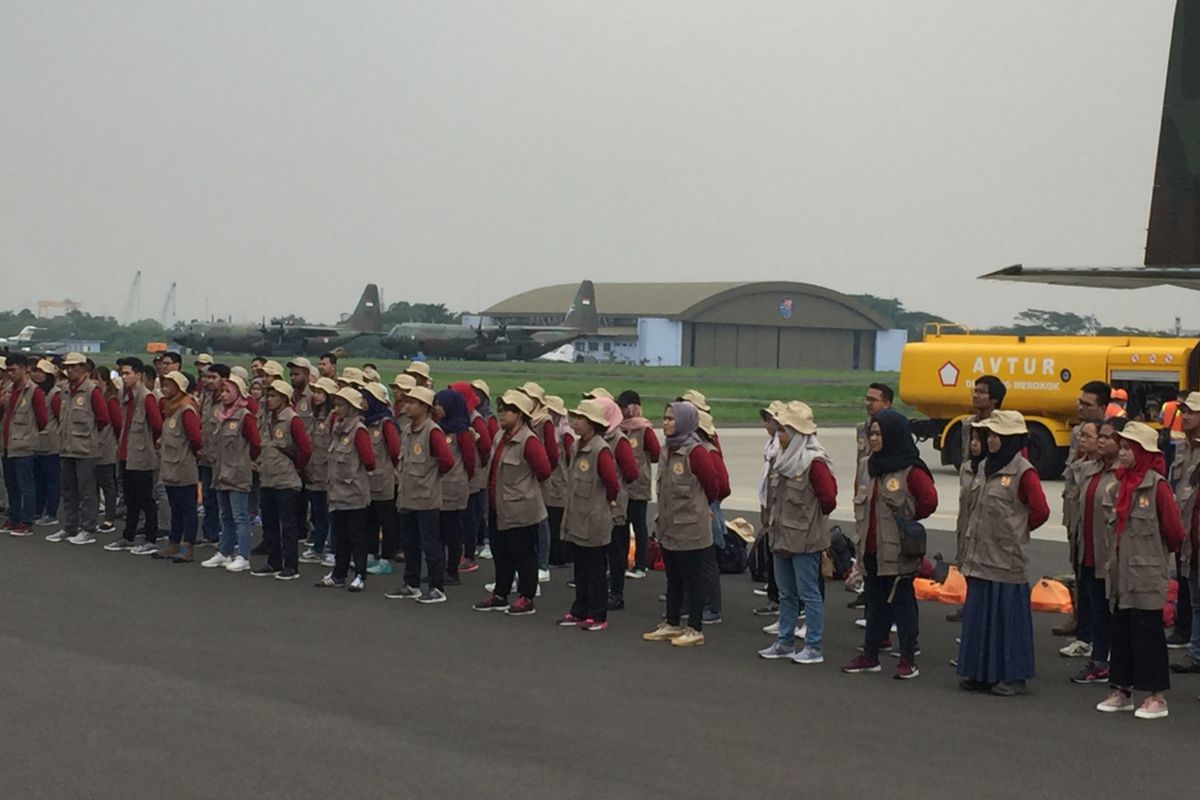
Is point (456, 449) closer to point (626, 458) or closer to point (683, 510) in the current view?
point (626, 458)

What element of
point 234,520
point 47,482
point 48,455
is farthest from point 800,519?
point 47,482

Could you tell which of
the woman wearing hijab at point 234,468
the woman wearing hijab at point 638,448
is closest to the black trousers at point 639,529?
the woman wearing hijab at point 638,448

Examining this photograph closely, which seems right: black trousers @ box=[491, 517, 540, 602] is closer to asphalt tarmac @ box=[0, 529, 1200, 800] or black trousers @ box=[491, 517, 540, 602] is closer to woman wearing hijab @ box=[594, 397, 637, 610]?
asphalt tarmac @ box=[0, 529, 1200, 800]

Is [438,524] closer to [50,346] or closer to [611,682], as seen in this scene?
[611,682]

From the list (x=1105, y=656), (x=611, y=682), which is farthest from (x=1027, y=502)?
(x=611, y=682)

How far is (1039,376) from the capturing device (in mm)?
24656

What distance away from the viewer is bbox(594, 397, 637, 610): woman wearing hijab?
12.2m

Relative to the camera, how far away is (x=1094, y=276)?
13.4m

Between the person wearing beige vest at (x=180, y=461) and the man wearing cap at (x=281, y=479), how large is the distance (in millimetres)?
1112

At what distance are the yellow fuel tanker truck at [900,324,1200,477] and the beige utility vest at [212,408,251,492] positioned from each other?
45.3ft

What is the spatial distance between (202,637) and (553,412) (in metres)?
4.86

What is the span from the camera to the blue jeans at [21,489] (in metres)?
17.5

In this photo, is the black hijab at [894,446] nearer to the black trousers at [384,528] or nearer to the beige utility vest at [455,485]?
the beige utility vest at [455,485]

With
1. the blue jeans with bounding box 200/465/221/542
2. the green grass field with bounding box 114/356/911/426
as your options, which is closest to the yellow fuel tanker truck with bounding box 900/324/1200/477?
the blue jeans with bounding box 200/465/221/542
